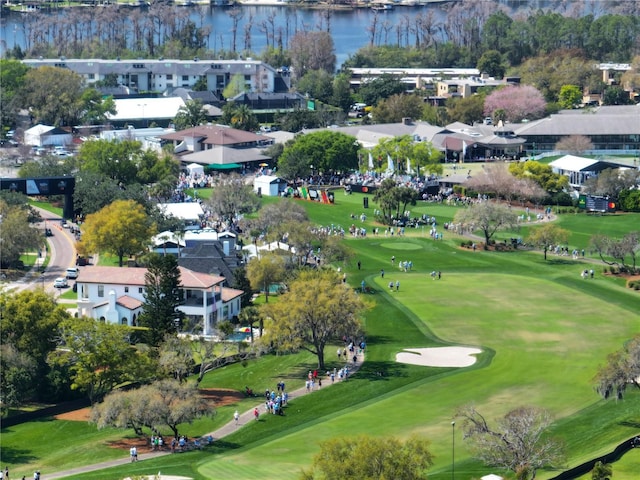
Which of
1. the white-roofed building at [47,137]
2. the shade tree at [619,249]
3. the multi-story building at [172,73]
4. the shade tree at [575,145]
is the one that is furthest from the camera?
the multi-story building at [172,73]

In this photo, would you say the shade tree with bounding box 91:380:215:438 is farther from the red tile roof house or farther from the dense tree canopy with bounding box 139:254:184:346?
the red tile roof house

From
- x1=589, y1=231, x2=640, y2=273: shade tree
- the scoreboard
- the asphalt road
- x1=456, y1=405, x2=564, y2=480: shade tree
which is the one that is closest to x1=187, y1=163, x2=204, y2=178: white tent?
the asphalt road

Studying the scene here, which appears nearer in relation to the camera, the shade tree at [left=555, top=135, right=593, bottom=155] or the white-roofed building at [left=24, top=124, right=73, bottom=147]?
the shade tree at [left=555, top=135, right=593, bottom=155]

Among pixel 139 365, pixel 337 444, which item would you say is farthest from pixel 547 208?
pixel 337 444

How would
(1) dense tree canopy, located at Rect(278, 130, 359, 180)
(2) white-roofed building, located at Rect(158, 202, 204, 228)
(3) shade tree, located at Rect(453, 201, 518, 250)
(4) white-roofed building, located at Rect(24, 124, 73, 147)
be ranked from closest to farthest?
(3) shade tree, located at Rect(453, 201, 518, 250) → (2) white-roofed building, located at Rect(158, 202, 204, 228) → (1) dense tree canopy, located at Rect(278, 130, 359, 180) → (4) white-roofed building, located at Rect(24, 124, 73, 147)

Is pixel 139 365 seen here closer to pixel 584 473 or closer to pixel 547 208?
pixel 584 473

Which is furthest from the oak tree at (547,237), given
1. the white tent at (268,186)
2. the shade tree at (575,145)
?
the shade tree at (575,145)

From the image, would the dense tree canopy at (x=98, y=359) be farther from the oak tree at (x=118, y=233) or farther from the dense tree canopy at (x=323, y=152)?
the dense tree canopy at (x=323, y=152)
